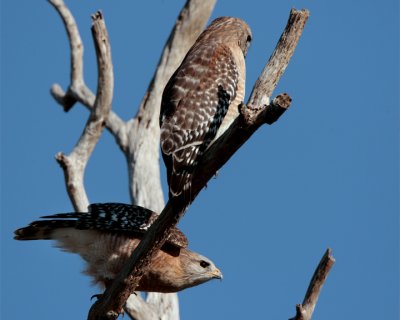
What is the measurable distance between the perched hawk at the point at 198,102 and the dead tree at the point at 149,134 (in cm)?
30

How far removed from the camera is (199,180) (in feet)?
18.6

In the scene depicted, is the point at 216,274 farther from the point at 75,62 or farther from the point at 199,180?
the point at 75,62

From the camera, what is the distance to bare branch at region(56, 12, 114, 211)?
30.7ft

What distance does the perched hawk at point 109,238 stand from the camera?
6855 mm

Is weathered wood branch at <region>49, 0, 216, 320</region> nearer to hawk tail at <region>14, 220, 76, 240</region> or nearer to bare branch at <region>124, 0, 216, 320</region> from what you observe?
bare branch at <region>124, 0, 216, 320</region>

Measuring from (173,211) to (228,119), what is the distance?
60.3 inches

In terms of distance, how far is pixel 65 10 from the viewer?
11.4 metres

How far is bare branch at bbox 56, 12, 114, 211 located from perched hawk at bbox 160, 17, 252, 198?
2152 millimetres

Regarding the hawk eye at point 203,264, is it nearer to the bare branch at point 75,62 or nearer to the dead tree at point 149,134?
the dead tree at point 149,134

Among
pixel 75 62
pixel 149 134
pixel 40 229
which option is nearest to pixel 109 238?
pixel 40 229

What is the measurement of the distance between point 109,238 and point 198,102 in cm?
156

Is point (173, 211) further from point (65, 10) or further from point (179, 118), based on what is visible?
point (65, 10)

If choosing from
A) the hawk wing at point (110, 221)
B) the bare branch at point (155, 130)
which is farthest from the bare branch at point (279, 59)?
the bare branch at point (155, 130)

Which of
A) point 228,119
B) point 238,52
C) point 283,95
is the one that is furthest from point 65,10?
point 283,95
